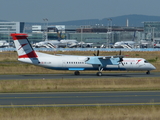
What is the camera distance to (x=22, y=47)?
150ft

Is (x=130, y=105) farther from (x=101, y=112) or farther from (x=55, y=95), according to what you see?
(x=55, y=95)

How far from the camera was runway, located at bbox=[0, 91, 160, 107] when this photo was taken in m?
23.2

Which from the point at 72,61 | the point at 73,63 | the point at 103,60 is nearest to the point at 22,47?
the point at 72,61

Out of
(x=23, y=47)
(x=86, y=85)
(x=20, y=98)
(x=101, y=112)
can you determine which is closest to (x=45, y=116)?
(x=101, y=112)

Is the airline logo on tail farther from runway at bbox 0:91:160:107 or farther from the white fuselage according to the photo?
runway at bbox 0:91:160:107

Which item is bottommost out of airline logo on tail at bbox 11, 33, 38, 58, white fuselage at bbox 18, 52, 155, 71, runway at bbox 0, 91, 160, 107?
runway at bbox 0, 91, 160, 107

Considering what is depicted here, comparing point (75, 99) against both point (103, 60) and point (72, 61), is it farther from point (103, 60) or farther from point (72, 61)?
point (103, 60)

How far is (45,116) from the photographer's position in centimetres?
1941

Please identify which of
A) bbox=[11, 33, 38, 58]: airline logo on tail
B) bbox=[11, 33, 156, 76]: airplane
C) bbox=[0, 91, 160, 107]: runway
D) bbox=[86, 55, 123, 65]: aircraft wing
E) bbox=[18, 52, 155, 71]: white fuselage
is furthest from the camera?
bbox=[86, 55, 123, 65]: aircraft wing

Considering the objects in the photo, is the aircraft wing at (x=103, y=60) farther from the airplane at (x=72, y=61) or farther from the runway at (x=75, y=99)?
the runway at (x=75, y=99)

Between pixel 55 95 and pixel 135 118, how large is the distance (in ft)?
33.8

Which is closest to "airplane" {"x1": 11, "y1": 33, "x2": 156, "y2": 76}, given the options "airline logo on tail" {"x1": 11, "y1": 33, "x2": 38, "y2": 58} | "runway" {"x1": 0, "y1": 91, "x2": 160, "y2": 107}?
"airline logo on tail" {"x1": 11, "y1": 33, "x2": 38, "y2": 58}

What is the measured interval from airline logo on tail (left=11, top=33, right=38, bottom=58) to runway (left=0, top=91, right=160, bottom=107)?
17282mm

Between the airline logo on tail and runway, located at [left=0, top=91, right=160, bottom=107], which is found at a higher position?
the airline logo on tail
